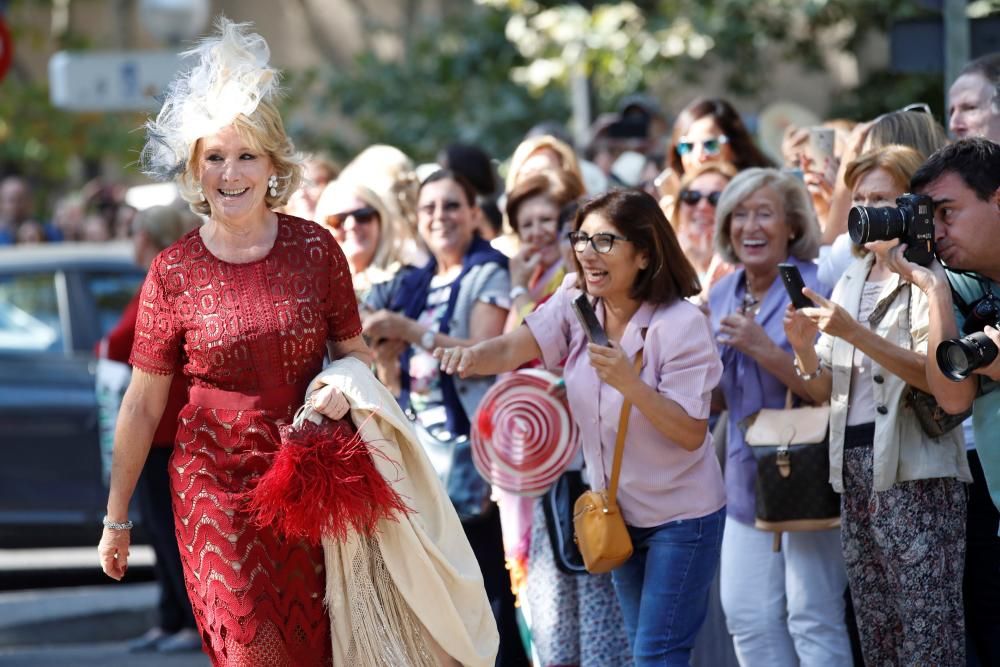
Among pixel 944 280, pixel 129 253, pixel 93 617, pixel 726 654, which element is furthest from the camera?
pixel 129 253

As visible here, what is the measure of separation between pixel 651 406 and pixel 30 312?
530 cm

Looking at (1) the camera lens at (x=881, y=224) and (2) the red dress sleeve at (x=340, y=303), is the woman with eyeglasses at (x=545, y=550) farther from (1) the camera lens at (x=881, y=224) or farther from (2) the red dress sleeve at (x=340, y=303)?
(1) the camera lens at (x=881, y=224)

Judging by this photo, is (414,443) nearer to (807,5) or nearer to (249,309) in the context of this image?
(249,309)

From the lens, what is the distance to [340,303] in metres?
4.64

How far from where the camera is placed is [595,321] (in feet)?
16.0

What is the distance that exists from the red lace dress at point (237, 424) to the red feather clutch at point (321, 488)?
91 mm

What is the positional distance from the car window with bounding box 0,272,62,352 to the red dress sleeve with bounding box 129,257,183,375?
4.71 meters

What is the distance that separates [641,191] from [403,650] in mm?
1588

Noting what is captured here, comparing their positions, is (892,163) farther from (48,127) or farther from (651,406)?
(48,127)

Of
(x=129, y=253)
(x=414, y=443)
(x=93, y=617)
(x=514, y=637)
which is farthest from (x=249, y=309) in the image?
(x=129, y=253)

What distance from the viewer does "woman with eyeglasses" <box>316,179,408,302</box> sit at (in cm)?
642

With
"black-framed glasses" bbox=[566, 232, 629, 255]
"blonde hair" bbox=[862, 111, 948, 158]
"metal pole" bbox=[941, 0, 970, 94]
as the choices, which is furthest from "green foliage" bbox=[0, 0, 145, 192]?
"black-framed glasses" bbox=[566, 232, 629, 255]

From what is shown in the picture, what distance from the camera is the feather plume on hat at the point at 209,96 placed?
14.9 feet

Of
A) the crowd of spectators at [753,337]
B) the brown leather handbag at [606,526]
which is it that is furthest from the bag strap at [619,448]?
the crowd of spectators at [753,337]
